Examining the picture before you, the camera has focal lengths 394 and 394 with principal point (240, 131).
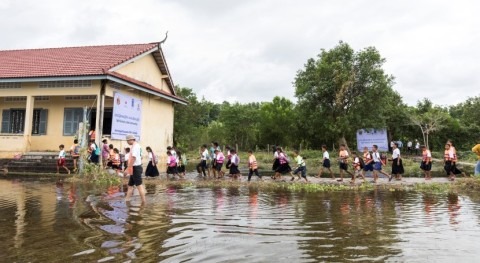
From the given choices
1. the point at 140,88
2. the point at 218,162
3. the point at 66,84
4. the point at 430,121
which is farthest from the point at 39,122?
the point at 430,121

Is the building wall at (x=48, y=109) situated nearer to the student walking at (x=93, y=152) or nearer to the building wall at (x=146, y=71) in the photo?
the building wall at (x=146, y=71)

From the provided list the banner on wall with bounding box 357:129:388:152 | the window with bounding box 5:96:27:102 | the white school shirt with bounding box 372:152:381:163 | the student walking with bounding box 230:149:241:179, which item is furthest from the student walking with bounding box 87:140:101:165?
the banner on wall with bounding box 357:129:388:152

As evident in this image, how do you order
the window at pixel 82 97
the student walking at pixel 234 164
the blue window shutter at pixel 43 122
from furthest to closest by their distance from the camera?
the blue window shutter at pixel 43 122, the window at pixel 82 97, the student walking at pixel 234 164

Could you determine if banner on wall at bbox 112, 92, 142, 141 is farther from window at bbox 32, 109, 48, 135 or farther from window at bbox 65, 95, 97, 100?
window at bbox 32, 109, 48, 135

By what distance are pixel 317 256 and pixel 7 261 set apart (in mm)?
3567

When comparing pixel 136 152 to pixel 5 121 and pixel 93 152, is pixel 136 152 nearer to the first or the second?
pixel 93 152

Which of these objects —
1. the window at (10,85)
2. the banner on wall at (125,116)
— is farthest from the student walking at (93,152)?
the window at (10,85)

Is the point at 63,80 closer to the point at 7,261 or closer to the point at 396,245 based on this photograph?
the point at 7,261

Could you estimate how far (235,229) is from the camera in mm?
6207

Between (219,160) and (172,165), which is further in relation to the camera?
(172,165)

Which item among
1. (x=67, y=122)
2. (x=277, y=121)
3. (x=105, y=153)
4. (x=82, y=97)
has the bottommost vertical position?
(x=105, y=153)

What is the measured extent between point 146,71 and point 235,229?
18170mm

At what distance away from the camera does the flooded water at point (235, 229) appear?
478 cm

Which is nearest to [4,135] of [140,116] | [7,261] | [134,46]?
[140,116]
